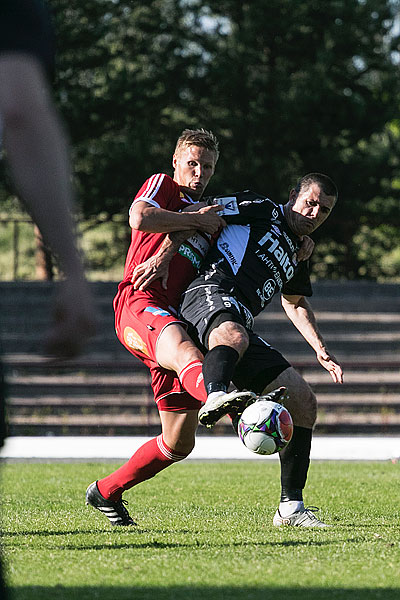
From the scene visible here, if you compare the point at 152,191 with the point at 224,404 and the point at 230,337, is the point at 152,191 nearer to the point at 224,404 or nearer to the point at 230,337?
the point at 230,337

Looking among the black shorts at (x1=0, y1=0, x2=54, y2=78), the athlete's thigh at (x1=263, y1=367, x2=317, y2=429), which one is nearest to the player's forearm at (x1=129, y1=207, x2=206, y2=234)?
the athlete's thigh at (x1=263, y1=367, x2=317, y2=429)

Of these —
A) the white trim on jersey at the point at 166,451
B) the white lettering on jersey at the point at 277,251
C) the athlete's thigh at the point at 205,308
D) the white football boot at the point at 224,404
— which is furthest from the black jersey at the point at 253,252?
the white football boot at the point at 224,404

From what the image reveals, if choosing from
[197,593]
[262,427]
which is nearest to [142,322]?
[262,427]

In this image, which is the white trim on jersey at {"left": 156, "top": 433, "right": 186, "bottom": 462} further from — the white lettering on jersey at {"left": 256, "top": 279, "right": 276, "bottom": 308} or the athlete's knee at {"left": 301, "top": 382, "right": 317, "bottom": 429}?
the white lettering on jersey at {"left": 256, "top": 279, "right": 276, "bottom": 308}

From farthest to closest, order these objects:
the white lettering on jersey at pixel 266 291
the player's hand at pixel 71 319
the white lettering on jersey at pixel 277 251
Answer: the white lettering on jersey at pixel 277 251 < the white lettering on jersey at pixel 266 291 < the player's hand at pixel 71 319

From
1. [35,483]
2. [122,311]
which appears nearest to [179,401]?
[122,311]

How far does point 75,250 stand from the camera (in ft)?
6.04

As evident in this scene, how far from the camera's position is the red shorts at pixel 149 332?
5.38m

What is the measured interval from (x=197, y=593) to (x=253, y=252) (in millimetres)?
2425

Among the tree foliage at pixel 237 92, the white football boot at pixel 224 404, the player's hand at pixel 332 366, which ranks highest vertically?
the tree foliage at pixel 237 92

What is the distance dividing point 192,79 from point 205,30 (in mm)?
1372

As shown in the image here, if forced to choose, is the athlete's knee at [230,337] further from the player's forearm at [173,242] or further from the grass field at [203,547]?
the grass field at [203,547]

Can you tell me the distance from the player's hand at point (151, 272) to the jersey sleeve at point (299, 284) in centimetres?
101

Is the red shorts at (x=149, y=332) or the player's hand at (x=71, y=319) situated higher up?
the player's hand at (x=71, y=319)
